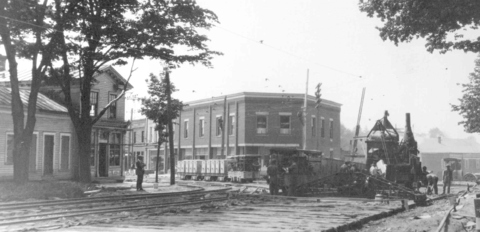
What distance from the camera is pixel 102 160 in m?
38.5

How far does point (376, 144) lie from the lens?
25.9m

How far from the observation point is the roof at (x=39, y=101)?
30416 mm

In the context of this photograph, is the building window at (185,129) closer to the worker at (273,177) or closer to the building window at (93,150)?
the building window at (93,150)

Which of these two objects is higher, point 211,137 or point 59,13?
point 59,13

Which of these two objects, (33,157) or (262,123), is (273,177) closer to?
(33,157)

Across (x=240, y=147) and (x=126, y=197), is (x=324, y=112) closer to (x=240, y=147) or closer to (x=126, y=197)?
(x=240, y=147)

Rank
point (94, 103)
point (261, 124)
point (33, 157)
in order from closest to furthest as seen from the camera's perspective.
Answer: point (33, 157) → point (94, 103) → point (261, 124)

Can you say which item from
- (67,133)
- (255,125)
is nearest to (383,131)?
(67,133)

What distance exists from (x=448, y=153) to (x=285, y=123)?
32057 millimetres

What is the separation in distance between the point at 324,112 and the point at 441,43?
134ft

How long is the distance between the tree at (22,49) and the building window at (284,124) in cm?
3058

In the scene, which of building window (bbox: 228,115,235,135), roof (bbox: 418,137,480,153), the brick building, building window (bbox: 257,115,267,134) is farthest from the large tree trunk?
roof (bbox: 418,137,480,153)

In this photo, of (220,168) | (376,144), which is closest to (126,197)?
(376,144)

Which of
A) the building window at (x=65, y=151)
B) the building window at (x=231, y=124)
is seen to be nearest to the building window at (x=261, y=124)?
the building window at (x=231, y=124)
